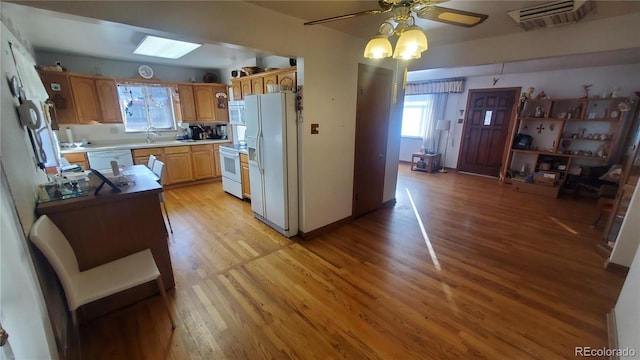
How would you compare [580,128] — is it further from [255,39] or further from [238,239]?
[238,239]

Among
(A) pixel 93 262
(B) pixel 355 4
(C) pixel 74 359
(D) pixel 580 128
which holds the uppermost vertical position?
(B) pixel 355 4

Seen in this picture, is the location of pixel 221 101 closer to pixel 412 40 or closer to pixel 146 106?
pixel 146 106

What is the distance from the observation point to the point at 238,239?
120 inches

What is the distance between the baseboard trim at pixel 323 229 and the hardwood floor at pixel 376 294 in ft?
0.28

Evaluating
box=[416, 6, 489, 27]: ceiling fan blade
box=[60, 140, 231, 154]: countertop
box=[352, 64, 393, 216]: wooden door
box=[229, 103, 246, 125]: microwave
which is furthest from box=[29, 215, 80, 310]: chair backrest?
box=[60, 140, 231, 154]: countertop

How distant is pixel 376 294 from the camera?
2.18 meters

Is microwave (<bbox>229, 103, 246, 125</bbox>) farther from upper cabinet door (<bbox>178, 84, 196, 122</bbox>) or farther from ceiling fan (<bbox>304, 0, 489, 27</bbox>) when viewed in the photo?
ceiling fan (<bbox>304, 0, 489, 27</bbox>)

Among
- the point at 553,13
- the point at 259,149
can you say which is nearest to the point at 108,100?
the point at 259,149

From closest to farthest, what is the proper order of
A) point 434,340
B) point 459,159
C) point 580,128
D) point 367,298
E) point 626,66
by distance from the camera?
1. point 434,340
2. point 367,298
3. point 626,66
4. point 580,128
5. point 459,159

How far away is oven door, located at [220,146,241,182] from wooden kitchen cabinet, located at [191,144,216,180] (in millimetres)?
959

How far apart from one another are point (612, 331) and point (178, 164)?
240 inches

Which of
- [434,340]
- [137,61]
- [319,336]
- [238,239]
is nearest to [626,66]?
[434,340]

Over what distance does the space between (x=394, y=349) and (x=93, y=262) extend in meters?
Result: 2.26

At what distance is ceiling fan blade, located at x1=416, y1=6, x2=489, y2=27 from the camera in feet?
5.25
